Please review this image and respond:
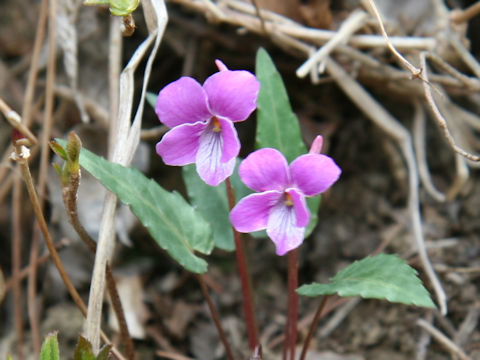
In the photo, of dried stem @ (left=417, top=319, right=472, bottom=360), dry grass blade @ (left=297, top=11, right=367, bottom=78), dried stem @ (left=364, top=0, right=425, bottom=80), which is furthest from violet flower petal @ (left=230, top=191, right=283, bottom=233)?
dried stem @ (left=417, top=319, right=472, bottom=360)

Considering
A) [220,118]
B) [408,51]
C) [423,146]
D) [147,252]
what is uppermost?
[220,118]

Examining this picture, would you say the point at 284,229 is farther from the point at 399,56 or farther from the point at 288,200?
the point at 399,56

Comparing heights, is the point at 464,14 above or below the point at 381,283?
above

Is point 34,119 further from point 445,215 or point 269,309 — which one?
point 445,215

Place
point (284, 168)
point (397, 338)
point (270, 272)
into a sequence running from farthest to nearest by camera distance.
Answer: point (270, 272) < point (397, 338) < point (284, 168)

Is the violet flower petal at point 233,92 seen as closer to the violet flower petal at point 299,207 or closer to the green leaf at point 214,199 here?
the violet flower petal at point 299,207

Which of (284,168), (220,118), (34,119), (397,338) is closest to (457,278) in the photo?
(397,338)

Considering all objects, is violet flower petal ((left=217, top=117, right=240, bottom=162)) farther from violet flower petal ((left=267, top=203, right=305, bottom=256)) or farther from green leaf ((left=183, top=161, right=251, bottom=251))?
green leaf ((left=183, top=161, right=251, bottom=251))

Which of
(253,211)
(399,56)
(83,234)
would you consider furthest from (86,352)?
(399,56)
